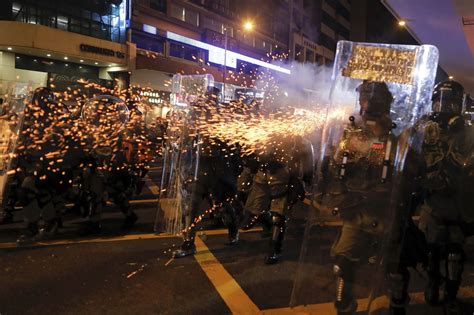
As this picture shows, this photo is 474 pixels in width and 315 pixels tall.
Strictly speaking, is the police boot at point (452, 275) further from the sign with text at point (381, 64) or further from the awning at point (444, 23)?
the awning at point (444, 23)

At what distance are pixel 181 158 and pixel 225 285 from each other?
70.5 inches

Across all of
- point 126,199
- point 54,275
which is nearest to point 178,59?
point 126,199

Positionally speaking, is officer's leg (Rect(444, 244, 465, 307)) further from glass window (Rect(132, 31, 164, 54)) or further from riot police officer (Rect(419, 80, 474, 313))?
glass window (Rect(132, 31, 164, 54))

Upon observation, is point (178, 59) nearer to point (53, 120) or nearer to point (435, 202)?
point (53, 120)

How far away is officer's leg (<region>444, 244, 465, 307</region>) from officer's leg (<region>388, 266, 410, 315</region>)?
1.77 feet

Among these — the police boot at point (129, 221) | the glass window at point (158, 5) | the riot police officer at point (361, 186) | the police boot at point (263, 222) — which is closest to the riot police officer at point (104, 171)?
the police boot at point (129, 221)


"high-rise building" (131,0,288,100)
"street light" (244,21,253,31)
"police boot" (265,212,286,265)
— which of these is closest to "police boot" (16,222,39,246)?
"police boot" (265,212,286,265)

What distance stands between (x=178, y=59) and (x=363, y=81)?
2725cm

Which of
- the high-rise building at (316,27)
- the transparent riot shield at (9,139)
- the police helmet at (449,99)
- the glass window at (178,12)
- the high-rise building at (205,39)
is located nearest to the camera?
the police helmet at (449,99)

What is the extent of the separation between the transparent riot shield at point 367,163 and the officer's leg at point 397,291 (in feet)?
0.06

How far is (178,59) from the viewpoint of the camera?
29.1 metres

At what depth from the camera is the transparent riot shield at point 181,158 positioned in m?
5.01

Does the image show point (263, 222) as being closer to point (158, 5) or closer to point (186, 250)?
point (186, 250)

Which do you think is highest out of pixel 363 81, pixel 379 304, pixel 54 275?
pixel 363 81
